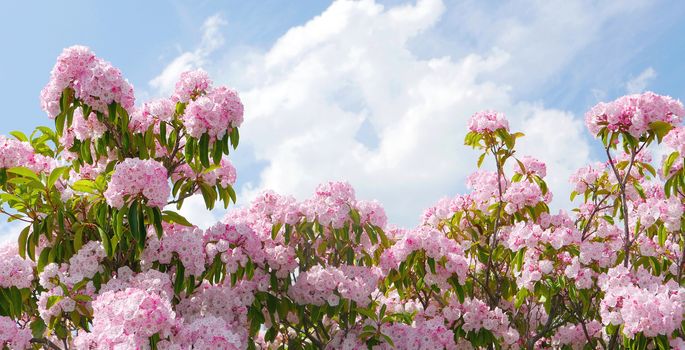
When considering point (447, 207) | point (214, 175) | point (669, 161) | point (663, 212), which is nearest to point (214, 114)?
point (214, 175)

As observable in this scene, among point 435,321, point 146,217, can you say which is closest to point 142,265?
point 146,217

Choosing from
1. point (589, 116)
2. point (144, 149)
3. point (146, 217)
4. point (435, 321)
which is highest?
point (589, 116)

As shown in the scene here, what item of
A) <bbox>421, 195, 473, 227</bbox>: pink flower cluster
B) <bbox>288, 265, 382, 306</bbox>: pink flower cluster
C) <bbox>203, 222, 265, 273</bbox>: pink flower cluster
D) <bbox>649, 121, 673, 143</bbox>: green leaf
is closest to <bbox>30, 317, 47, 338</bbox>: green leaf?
<bbox>203, 222, 265, 273</bbox>: pink flower cluster

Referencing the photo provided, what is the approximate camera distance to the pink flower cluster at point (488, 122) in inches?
221

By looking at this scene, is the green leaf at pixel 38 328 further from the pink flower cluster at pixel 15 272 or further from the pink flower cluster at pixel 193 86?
the pink flower cluster at pixel 193 86

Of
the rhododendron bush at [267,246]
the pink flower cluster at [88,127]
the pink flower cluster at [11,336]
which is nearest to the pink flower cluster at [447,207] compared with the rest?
the rhododendron bush at [267,246]

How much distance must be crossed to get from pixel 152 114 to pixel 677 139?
3712mm

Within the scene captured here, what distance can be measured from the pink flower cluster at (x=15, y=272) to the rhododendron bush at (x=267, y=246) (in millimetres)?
13

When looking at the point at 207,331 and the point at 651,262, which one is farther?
the point at 651,262

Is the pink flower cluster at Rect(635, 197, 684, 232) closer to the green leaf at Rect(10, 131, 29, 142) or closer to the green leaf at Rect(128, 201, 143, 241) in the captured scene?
the green leaf at Rect(128, 201, 143, 241)

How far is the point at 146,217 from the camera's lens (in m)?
4.30

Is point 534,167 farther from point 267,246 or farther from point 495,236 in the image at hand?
point 267,246

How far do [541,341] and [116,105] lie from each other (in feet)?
14.3

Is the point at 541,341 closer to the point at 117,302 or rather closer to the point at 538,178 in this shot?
the point at 538,178
